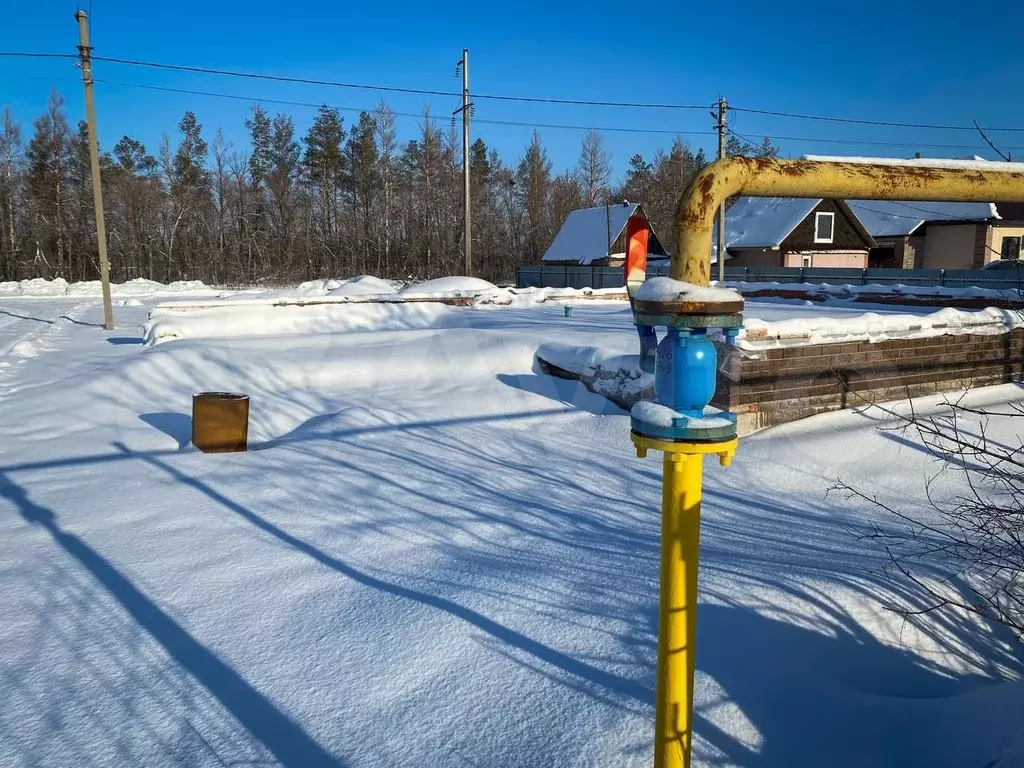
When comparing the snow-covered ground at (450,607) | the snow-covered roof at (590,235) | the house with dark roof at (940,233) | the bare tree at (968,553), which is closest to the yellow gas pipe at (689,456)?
the snow-covered ground at (450,607)

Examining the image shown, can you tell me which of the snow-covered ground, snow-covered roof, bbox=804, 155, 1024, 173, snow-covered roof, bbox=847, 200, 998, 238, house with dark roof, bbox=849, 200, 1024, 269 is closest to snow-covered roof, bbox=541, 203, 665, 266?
snow-covered roof, bbox=847, 200, 998, 238

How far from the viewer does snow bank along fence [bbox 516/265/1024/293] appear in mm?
21578

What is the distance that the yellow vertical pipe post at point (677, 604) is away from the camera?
5.23ft

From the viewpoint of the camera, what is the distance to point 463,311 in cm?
1673

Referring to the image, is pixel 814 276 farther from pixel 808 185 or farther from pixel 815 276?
pixel 808 185

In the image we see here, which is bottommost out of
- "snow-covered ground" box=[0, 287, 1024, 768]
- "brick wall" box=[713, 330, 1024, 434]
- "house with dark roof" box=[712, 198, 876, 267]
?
"snow-covered ground" box=[0, 287, 1024, 768]

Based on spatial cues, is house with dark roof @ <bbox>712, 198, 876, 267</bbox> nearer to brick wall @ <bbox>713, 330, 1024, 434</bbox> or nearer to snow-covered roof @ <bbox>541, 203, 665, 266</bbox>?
snow-covered roof @ <bbox>541, 203, 665, 266</bbox>

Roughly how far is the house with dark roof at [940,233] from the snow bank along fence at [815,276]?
849cm

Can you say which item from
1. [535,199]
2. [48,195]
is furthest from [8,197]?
[535,199]

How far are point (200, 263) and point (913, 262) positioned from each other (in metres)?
41.3

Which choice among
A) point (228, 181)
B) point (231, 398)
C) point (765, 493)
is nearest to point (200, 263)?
point (228, 181)

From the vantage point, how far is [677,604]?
5.41 feet

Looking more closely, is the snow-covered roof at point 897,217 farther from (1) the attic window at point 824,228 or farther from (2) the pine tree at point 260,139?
(2) the pine tree at point 260,139

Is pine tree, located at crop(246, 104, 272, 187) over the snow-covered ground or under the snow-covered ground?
over
